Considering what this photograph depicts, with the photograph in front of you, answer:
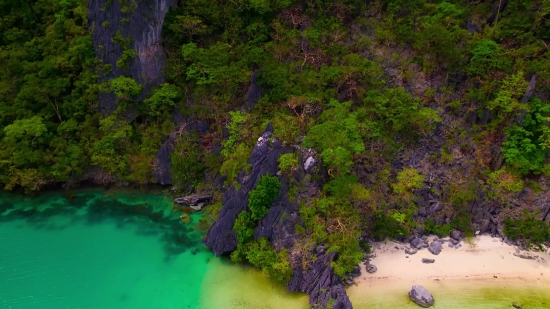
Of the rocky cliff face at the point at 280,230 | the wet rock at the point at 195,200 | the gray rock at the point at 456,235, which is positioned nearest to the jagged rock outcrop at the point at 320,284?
the rocky cliff face at the point at 280,230

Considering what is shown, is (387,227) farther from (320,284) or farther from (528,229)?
(528,229)

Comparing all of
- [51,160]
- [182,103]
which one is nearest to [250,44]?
[182,103]

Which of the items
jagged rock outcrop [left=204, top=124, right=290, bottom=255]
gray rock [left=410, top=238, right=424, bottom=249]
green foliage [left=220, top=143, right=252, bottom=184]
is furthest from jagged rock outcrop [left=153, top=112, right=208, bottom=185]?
gray rock [left=410, top=238, right=424, bottom=249]

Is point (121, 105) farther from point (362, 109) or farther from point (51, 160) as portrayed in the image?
point (362, 109)

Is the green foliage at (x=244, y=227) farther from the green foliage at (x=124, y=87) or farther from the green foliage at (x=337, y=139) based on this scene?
the green foliage at (x=124, y=87)

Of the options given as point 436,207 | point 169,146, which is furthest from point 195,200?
A: point 436,207
